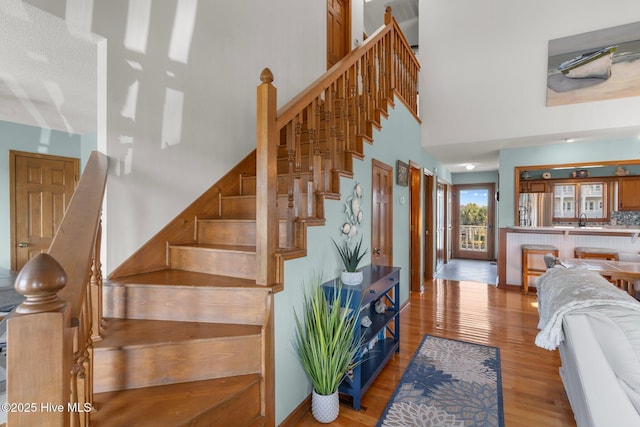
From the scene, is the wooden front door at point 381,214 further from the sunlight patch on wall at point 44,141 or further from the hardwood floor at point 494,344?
the sunlight patch on wall at point 44,141

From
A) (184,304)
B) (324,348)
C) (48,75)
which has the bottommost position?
(324,348)

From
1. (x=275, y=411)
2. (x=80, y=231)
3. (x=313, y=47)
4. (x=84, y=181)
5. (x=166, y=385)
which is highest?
(x=313, y=47)

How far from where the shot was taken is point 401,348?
3.11 m

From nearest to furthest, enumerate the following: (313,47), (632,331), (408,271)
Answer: (632,331) → (313,47) → (408,271)

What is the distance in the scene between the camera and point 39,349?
79 cm

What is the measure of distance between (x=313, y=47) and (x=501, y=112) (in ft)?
9.84

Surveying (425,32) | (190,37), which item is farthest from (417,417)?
(425,32)

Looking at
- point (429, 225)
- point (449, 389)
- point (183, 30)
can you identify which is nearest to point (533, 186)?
point (429, 225)

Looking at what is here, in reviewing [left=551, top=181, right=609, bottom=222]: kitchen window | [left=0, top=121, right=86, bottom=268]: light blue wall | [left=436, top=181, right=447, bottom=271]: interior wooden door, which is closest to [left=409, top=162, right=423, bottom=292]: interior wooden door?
[left=436, top=181, right=447, bottom=271]: interior wooden door

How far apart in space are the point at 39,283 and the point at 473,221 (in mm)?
9472

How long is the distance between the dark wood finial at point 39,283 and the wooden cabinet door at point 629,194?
7.50 m

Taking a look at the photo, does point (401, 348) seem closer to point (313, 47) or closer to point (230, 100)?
point (230, 100)

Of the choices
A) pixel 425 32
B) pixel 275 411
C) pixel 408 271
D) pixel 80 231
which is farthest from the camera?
pixel 425 32

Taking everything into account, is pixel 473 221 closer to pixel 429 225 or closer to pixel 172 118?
pixel 429 225
